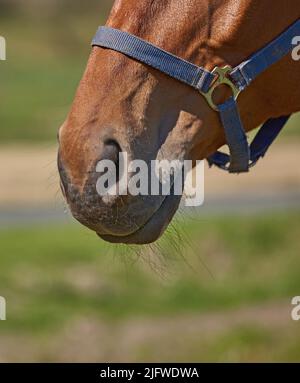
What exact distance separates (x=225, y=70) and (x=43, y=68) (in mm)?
22492

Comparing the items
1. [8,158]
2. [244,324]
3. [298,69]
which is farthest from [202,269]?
[8,158]

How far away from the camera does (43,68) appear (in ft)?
84.8

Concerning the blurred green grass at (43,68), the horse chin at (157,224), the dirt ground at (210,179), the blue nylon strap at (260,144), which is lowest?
the horse chin at (157,224)

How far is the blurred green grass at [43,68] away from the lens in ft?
67.5

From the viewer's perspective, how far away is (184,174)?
3.62 metres

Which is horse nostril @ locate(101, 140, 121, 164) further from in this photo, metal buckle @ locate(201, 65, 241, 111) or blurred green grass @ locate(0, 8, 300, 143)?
blurred green grass @ locate(0, 8, 300, 143)

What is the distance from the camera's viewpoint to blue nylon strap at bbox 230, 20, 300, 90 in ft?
12.1

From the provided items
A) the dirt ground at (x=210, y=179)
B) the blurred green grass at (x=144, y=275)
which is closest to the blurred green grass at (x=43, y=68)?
the dirt ground at (x=210, y=179)

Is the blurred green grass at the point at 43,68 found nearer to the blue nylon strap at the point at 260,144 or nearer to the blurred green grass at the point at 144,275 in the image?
the blurred green grass at the point at 144,275

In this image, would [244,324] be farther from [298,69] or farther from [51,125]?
[51,125]

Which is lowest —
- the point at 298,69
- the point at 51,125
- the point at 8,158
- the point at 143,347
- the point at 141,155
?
the point at 141,155

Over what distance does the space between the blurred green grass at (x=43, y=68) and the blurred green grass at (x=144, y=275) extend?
648cm

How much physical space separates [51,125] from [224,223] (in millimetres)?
9482

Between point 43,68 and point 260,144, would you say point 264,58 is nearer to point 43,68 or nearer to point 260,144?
point 260,144
